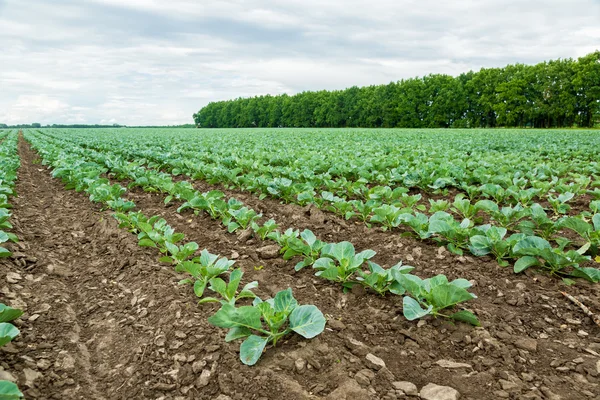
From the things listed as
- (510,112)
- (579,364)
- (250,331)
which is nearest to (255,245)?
(250,331)

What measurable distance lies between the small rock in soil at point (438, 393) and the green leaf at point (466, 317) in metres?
0.59

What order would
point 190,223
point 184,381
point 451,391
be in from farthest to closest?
point 190,223 → point 184,381 → point 451,391

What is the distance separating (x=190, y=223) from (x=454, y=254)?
9.73 ft

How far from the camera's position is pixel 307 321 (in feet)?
6.64

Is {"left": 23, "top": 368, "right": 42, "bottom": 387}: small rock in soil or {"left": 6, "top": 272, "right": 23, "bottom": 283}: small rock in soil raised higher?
{"left": 6, "top": 272, "right": 23, "bottom": 283}: small rock in soil

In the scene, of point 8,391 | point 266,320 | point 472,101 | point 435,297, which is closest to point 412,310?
point 435,297

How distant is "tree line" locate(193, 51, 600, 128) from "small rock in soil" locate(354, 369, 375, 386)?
193 feet

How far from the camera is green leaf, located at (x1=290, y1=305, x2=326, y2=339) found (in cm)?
198

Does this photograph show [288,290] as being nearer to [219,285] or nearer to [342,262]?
[219,285]

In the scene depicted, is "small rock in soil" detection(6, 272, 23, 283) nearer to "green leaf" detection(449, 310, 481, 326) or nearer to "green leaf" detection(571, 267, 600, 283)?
"green leaf" detection(449, 310, 481, 326)

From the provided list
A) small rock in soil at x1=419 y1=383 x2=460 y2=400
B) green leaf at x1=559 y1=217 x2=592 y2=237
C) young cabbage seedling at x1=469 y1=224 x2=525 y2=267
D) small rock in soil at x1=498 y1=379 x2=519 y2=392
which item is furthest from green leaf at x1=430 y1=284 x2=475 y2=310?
green leaf at x1=559 y1=217 x2=592 y2=237

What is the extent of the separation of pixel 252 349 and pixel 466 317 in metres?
1.26

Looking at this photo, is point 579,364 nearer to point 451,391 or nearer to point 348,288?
point 451,391

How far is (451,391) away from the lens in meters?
1.80
